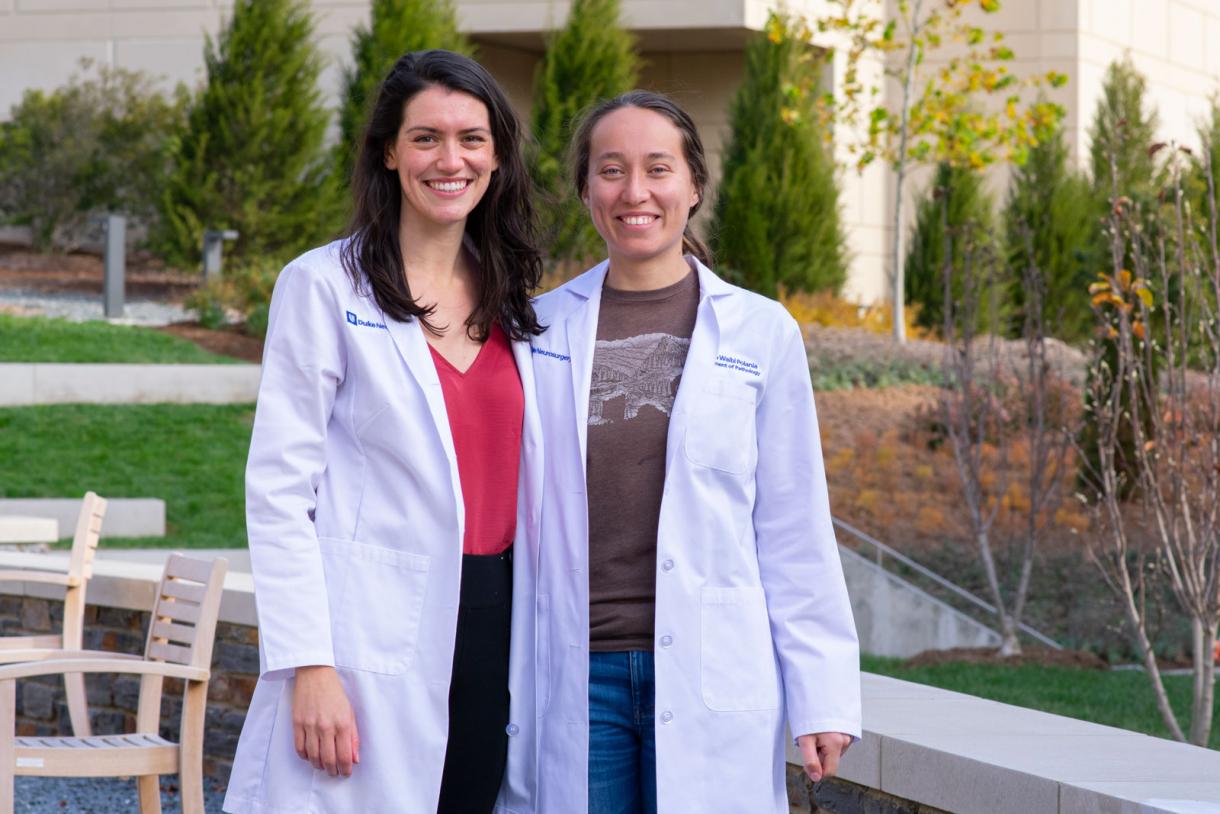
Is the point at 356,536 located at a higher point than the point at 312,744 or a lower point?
higher

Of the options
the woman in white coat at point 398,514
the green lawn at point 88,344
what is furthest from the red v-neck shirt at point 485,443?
the green lawn at point 88,344

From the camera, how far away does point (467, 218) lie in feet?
10.0

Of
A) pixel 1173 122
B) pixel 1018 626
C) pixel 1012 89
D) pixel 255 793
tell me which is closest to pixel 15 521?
pixel 1018 626

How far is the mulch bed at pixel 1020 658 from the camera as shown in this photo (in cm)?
831

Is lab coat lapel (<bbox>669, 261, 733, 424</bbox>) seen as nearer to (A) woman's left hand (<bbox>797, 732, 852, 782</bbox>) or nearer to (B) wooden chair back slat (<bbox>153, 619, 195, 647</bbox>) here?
(A) woman's left hand (<bbox>797, 732, 852, 782</bbox>)

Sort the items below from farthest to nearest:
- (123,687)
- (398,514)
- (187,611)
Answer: (123,687) → (187,611) → (398,514)

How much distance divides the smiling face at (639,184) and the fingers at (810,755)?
0.89 meters

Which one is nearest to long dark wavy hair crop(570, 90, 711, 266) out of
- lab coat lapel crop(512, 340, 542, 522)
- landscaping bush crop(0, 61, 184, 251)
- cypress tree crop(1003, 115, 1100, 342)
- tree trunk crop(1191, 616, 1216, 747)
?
lab coat lapel crop(512, 340, 542, 522)

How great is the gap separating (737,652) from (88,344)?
13780mm

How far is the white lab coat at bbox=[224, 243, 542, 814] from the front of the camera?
2.57 m

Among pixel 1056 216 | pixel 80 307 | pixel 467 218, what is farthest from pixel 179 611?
pixel 1056 216

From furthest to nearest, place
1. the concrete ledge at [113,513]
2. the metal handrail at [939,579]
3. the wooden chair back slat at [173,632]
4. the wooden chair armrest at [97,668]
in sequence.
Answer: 1. the concrete ledge at [113,513]
2. the metal handrail at [939,579]
3. the wooden chair back slat at [173,632]
4. the wooden chair armrest at [97,668]

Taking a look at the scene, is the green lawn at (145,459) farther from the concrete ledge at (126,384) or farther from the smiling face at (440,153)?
the smiling face at (440,153)

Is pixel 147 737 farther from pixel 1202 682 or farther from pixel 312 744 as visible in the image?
pixel 1202 682
